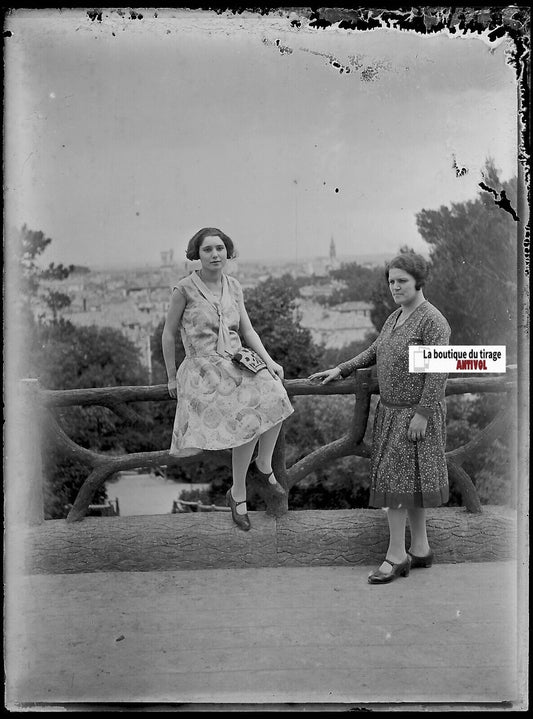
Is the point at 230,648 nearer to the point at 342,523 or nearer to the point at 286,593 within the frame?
the point at 286,593

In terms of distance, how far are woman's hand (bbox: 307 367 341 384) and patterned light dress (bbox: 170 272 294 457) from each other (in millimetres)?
176

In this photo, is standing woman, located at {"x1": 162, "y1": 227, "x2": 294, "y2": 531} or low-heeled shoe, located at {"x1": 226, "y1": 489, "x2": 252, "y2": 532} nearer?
standing woman, located at {"x1": 162, "y1": 227, "x2": 294, "y2": 531}

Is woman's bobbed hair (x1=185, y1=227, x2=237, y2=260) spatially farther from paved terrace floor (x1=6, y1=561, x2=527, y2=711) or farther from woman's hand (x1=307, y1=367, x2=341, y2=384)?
paved terrace floor (x1=6, y1=561, x2=527, y2=711)

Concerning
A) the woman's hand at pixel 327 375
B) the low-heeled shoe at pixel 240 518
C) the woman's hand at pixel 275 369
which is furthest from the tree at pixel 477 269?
the low-heeled shoe at pixel 240 518

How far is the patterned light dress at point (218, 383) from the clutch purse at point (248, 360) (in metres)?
0.02

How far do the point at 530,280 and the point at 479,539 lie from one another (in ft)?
3.94

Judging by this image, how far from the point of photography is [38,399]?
341 centimetres

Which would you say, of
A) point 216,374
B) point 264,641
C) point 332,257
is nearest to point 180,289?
point 216,374

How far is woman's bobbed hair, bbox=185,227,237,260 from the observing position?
3.30 m

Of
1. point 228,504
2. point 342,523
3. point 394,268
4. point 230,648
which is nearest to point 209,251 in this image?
point 394,268

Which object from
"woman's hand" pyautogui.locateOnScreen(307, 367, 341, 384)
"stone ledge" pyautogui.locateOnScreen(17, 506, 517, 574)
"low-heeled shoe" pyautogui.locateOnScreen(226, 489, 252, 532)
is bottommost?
"stone ledge" pyautogui.locateOnScreen(17, 506, 517, 574)

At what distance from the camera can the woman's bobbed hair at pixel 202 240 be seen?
10.8ft
